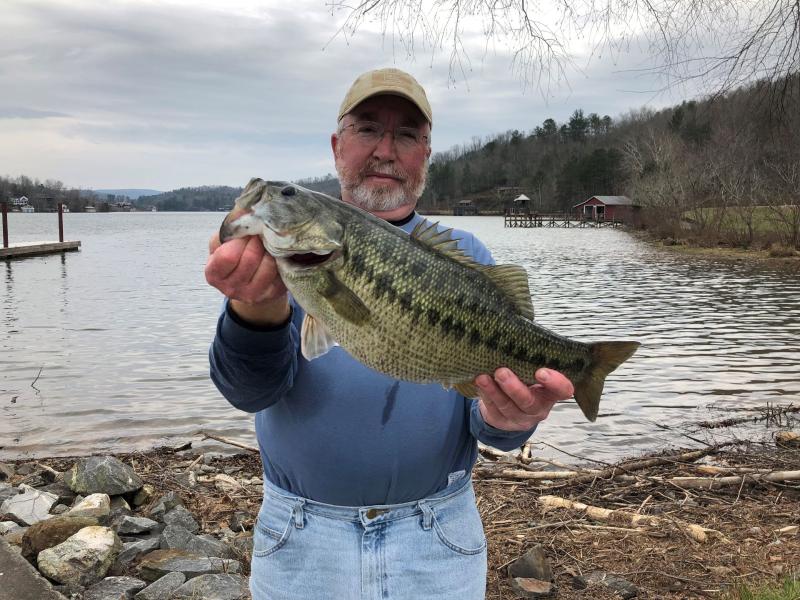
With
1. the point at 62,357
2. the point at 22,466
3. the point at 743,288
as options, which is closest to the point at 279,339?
the point at 22,466

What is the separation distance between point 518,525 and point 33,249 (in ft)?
166

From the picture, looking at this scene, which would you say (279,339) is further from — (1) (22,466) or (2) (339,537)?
(1) (22,466)

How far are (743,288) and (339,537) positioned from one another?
1290 inches

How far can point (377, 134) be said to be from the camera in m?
3.82

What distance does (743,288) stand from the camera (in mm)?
31047

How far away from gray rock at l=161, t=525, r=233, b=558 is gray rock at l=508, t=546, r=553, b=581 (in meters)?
2.80

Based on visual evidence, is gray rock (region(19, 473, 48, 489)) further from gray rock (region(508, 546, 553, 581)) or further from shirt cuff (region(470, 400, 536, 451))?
shirt cuff (region(470, 400, 536, 451))

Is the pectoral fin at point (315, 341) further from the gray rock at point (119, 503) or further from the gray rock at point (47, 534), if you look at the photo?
the gray rock at point (119, 503)

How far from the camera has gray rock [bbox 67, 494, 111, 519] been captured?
23.1 ft

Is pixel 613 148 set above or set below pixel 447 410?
above

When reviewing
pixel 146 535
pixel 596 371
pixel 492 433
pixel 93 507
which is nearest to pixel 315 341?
pixel 492 433

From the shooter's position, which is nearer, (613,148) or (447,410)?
(447,410)

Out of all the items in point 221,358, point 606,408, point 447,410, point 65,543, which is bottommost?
point 606,408

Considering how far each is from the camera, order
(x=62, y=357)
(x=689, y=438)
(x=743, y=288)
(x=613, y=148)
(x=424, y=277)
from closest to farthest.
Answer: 1. (x=424, y=277)
2. (x=689, y=438)
3. (x=62, y=357)
4. (x=743, y=288)
5. (x=613, y=148)
